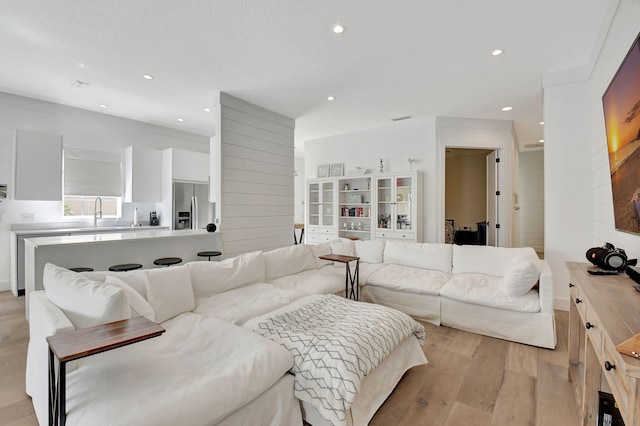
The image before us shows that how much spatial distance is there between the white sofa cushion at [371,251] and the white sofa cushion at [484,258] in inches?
40.9

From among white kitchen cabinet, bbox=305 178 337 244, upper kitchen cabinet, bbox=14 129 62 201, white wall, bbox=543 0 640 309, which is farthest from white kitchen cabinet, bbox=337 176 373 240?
upper kitchen cabinet, bbox=14 129 62 201

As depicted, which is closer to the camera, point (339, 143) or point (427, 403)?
point (427, 403)

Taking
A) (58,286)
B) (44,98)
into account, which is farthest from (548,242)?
(44,98)

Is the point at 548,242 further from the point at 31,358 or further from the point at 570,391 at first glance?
the point at 31,358

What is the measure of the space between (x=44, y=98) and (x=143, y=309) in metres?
4.64

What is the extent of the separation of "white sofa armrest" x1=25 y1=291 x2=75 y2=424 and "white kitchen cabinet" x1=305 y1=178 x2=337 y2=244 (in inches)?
192

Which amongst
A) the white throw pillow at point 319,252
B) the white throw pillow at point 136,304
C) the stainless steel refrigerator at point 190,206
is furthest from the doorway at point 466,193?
the white throw pillow at point 136,304

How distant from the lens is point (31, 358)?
1866 mm

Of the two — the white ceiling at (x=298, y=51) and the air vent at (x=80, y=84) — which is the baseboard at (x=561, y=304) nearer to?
the white ceiling at (x=298, y=51)

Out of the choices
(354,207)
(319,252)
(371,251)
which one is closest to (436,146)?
(354,207)

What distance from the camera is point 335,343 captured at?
175 cm

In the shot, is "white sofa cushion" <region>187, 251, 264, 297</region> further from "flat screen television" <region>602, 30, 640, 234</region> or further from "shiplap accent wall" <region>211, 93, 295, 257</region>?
"flat screen television" <region>602, 30, 640, 234</region>

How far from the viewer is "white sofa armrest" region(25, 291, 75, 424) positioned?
1.50m

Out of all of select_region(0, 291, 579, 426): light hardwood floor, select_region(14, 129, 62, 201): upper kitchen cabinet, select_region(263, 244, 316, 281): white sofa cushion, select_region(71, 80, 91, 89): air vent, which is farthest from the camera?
select_region(14, 129, 62, 201): upper kitchen cabinet
